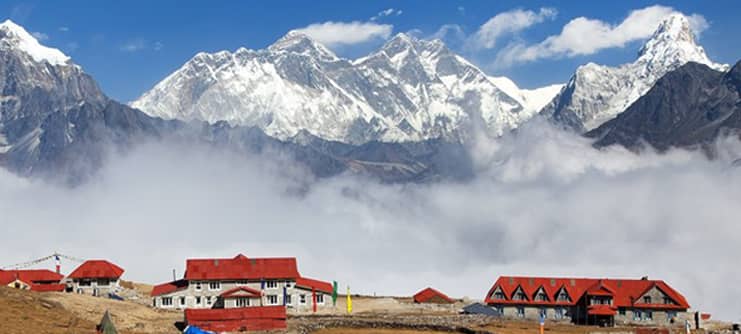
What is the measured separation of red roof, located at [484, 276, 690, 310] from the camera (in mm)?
155125

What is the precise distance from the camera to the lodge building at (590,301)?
6088 inches

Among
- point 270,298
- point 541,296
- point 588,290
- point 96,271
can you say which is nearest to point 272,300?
point 270,298

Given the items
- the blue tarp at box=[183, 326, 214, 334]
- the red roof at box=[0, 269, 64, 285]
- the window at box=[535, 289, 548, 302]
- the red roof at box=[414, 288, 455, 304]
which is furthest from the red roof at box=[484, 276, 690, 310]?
the red roof at box=[0, 269, 64, 285]

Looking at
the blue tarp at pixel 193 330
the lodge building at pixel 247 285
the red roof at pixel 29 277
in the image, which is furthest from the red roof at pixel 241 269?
the blue tarp at pixel 193 330

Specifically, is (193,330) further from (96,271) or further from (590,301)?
(590,301)

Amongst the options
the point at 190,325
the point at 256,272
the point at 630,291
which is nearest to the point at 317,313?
the point at 256,272

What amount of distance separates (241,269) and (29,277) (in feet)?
131

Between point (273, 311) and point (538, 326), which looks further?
point (538, 326)

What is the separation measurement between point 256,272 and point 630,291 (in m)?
59.0

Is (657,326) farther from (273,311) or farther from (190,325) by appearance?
(190,325)

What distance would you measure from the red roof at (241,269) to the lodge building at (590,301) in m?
33.0

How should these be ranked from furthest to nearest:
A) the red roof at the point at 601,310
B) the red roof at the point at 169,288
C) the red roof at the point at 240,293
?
the red roof at the point at 169,288 → the red roof at the point at 240,293 → the red roof at the point at 601,310

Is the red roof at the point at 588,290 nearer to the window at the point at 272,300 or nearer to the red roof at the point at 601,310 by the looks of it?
the red roof at the point at 601,310

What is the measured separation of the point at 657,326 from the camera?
153m
